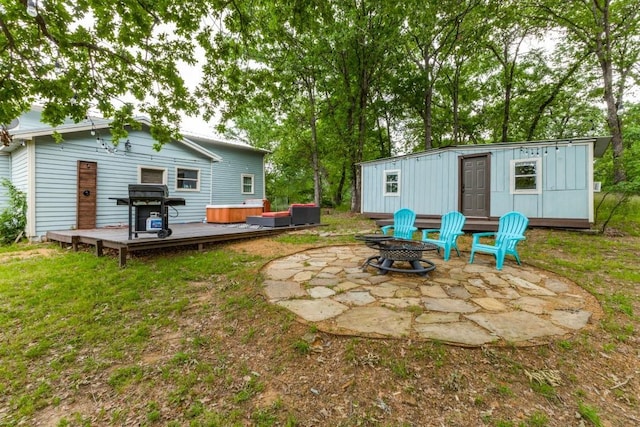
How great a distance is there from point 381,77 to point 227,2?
38.8 ft

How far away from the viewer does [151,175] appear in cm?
902

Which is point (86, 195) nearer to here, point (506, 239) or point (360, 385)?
point (360, 385)

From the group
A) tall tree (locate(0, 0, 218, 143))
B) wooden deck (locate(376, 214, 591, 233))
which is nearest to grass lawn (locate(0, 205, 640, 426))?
tall tree (locate(0, 0, 218, 143))

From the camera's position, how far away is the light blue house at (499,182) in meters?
6.55

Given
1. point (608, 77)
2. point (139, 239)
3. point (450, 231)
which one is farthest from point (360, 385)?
point (608, 77)

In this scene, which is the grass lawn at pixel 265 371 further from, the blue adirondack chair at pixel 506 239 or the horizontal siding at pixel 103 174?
the horizontal siding at pixel 103 174

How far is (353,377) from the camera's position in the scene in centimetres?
177

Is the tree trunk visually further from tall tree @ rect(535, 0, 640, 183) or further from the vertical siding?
the vertical siding

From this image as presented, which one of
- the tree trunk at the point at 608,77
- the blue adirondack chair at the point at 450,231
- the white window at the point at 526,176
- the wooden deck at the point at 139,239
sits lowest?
the wooden deck at the point at 139,239

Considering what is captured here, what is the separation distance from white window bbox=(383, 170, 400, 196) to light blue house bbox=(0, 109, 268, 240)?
666cm

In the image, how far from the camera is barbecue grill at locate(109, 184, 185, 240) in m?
4.93

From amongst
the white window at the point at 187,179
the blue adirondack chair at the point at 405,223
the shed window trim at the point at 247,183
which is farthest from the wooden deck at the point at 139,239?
the shed window trim at the point at 247,183

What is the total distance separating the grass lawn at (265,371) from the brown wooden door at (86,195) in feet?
17.4

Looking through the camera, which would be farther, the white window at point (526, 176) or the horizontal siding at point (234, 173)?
the horizontal siding at point (234, 173)
